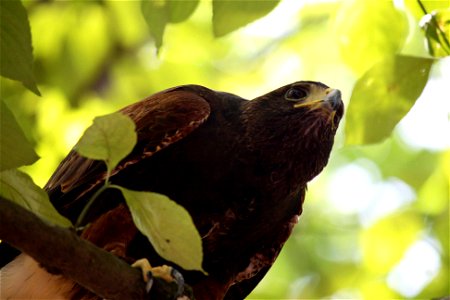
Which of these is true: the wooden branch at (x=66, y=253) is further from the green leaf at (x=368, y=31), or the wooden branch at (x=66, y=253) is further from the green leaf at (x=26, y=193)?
the green leaf at (x=368, y=31)

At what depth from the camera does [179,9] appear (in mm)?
3270

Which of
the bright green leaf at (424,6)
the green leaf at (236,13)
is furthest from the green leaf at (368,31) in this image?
the green leaf at (236,13)

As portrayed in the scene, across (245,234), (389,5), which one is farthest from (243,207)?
(389,5)

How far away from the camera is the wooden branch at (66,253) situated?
8.06 ft

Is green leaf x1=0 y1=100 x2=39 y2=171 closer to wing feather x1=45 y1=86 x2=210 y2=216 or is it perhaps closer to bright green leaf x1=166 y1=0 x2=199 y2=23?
bright green leaf x1=166 y1=0 x2=199 y2=23

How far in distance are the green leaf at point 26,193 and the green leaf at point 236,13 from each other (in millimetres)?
918

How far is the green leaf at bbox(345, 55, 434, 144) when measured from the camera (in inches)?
125

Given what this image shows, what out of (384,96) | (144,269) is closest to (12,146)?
(144,269)

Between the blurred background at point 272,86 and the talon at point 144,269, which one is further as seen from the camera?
the blurred background at point 272,86

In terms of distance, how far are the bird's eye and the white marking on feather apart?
Answer: 1.36m

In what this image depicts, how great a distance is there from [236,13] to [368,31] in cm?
56

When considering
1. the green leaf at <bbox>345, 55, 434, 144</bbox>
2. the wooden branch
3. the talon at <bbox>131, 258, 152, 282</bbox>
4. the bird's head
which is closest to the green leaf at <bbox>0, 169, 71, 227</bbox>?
the wooden branch

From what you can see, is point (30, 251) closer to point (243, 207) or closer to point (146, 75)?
point (243, 207)

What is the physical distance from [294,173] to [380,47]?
95 cm
